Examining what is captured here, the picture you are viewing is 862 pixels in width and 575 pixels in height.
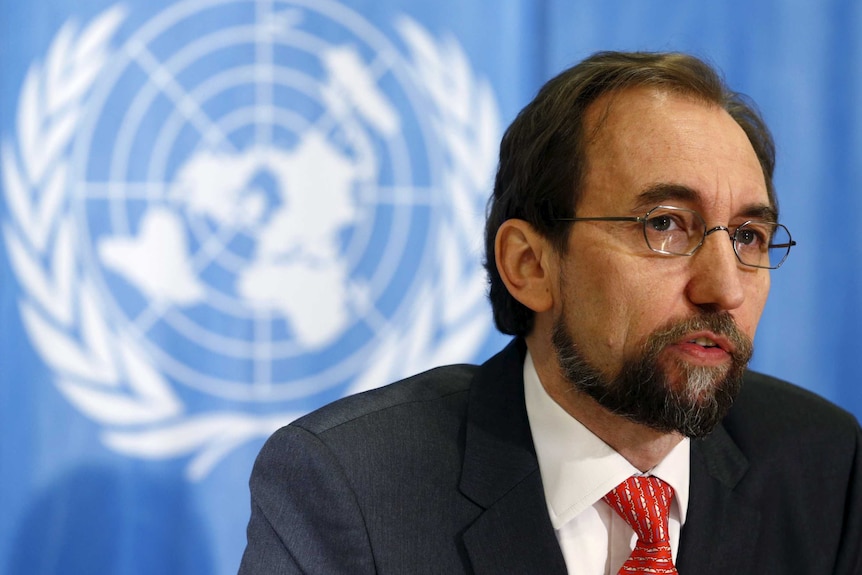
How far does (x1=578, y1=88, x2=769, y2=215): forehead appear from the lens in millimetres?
1525

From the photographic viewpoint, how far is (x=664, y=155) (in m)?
1.54

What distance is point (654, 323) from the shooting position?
147cm

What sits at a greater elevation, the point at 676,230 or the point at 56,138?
the point at 56,138

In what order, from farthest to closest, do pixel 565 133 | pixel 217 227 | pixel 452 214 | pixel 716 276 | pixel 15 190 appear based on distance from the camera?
1. pixel 452 214
2. pixel 217 227
3. pixel 15 190
4. pixel 565 133
5. pixel 716 276

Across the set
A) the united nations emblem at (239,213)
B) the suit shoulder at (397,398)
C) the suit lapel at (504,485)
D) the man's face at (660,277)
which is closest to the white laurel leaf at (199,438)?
the united nations emblem at (239,213)

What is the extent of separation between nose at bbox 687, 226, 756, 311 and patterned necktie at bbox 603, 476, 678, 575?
1.18ft

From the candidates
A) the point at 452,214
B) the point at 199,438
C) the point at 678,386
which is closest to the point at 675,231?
the point at 678,386

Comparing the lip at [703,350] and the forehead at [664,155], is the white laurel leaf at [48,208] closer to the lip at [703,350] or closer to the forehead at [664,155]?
the forehead at [664,155]

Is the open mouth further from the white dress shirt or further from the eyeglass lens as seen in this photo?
the white dress shirt

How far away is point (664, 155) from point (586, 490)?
2.03 ft

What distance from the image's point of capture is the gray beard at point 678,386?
1.46 m

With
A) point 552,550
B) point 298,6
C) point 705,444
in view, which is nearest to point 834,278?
point 705,444

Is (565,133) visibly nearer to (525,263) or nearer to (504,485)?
(525,263)

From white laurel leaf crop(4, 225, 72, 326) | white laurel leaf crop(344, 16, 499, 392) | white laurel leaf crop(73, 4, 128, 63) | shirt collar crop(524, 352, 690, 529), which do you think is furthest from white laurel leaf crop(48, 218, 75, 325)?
shirt collar crop(524, 352, 690, 529)
